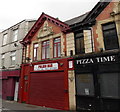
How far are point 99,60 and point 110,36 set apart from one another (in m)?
2.09

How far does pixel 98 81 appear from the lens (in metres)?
8.84

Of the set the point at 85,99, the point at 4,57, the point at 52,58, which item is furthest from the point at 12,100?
the point at 85,99

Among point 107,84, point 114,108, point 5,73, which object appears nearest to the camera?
point 114,108

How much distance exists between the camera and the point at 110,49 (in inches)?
352

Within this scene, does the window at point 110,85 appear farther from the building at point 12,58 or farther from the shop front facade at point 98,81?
the building at point 12,58

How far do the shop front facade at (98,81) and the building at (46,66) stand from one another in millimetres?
965

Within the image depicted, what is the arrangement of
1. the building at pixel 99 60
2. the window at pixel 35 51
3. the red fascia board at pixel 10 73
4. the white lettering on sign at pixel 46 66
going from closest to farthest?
the building at pixel 99 60 < the white lettering on sign at pixel 46 66 < the window at pixel 35 51 < the red fascia board at pixel 10 73

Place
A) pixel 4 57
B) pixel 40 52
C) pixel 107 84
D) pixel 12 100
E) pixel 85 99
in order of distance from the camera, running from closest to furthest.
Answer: pixel 107 84, pixel 85 99, pixel 40 52, pixel 12 100, pixel 4 57

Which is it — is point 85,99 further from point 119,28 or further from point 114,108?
point 119,28

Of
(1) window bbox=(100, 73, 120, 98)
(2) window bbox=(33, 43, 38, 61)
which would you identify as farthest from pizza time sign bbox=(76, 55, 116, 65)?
(2) window bbox=(33, 43, 38, 61)

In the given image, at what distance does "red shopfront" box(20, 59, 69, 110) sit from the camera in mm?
10586

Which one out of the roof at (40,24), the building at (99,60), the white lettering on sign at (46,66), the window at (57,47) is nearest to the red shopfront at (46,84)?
the white lettering on sign at (46,66)

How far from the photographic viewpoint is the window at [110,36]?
8899 mm

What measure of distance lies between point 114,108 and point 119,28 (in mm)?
5762
